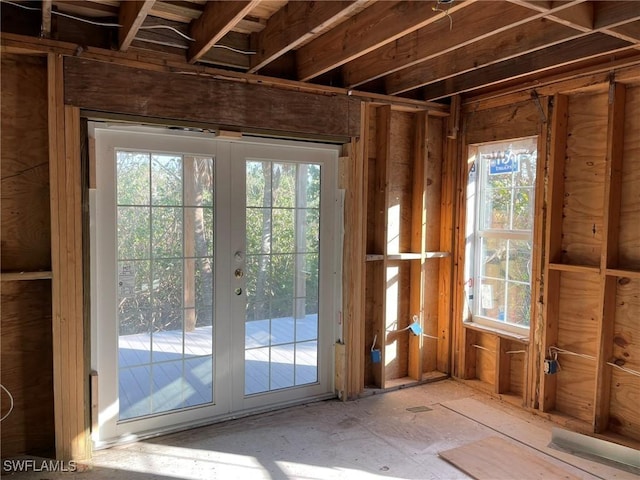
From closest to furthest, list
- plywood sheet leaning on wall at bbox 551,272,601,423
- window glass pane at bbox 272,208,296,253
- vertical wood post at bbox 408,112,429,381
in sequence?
plywood sheet leaning on wall at bbox 551,272,601,423 → window glass pane at bbox 272,208,296,253 → vertical wood post at bbox 408,112,429,381

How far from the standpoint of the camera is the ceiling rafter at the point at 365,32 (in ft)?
8.09

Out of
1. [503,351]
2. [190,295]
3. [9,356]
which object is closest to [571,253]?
[503,351]

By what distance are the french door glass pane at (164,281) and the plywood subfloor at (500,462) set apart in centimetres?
176

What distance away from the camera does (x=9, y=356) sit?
2822 millimetres

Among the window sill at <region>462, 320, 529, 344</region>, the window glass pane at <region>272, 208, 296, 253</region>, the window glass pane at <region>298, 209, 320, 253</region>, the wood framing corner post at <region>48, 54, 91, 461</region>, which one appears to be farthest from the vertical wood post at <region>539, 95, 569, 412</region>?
the wood framing corner post at <region>48, 54, 91, 461</region>

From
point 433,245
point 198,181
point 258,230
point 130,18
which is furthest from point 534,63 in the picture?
point 130,18

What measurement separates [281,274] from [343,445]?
51.4 inches

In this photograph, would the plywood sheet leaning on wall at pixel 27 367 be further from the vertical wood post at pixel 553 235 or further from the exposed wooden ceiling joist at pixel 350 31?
the vertical wood post at pixel 553 235

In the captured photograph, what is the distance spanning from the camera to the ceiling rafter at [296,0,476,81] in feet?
8.09

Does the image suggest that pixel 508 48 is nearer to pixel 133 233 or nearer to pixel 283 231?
pixel 283 231

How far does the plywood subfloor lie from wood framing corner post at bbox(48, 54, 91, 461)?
2.30m

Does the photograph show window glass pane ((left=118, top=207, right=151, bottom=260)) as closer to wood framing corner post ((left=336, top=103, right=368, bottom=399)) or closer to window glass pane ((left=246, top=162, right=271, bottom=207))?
window glass pane ((left=246, top=162, right=271, bottom=207))

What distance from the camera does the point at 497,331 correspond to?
158 inches

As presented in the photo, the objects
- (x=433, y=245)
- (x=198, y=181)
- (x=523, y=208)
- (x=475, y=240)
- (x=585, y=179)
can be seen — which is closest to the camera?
(x=198, y=181)
